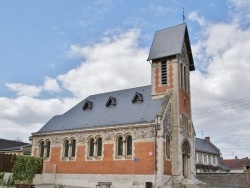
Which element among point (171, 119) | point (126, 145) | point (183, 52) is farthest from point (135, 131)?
point (183, 52)

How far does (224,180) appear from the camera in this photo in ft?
119

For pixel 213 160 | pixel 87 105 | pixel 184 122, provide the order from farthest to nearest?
1. pixel 213 160
2. pixel 87 105
3. pixel 184 122

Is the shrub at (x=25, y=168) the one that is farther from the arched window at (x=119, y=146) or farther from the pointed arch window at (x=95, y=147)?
the arched window at (x=119, y=146)

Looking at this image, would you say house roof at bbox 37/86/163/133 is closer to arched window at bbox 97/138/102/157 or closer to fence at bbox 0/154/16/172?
arched window at bbox 97/138/102/157

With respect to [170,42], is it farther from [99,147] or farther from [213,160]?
[213,160]

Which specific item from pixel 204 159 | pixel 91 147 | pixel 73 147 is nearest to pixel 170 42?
pixel 91 147

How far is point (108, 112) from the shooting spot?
114ft

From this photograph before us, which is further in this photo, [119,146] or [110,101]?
[110,101]

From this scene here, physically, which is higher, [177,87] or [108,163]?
[177,87]

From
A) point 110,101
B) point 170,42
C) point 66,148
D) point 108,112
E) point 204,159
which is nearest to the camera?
point 170,42

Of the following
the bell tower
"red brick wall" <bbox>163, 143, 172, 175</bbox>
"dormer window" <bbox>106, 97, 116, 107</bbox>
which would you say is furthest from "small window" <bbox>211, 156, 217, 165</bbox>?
"red brick wall" <bbox>163, 143, 172, 175</bbox>

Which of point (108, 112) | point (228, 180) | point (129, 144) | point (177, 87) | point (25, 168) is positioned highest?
point (177, 87)

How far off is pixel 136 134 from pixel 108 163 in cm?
423

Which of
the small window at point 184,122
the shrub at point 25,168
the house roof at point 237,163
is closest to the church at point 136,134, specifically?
the small window at point 184,122
